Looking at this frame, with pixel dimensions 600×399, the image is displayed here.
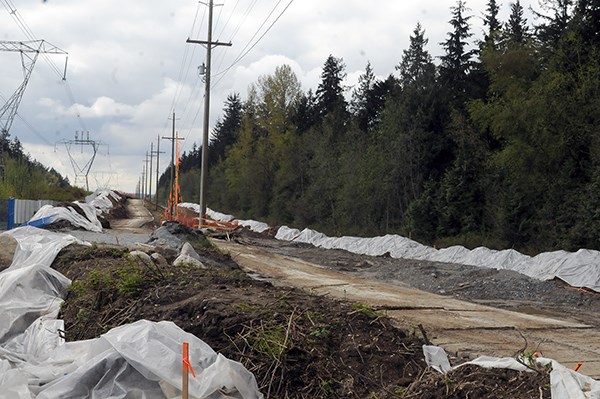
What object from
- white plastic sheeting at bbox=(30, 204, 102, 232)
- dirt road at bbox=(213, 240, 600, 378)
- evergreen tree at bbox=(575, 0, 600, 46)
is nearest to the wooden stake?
dirt road at bbox=(213, 240, 600, 378)

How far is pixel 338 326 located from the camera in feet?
22.7

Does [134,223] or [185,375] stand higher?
[134,223]

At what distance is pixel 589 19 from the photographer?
2802 cm

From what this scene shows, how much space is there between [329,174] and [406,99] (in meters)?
10.5

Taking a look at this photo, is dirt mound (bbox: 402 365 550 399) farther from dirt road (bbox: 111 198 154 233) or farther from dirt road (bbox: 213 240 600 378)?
dirt road (bbox: 111 198 154 233)

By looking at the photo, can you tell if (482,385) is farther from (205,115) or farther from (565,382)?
(205,115)

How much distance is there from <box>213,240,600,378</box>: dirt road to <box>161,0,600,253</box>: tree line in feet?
33.9

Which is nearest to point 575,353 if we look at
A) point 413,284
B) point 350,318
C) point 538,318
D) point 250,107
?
point 538,318

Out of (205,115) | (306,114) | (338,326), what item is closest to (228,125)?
(306,114)

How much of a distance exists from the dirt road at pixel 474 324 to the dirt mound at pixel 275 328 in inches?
66.7

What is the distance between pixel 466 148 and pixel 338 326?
2916 cm

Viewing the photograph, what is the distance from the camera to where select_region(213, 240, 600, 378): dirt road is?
943 centimetres

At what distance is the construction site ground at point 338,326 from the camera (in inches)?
238

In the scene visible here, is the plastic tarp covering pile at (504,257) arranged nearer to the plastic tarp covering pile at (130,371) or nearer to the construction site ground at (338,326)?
the construction site ground at (338,326)
